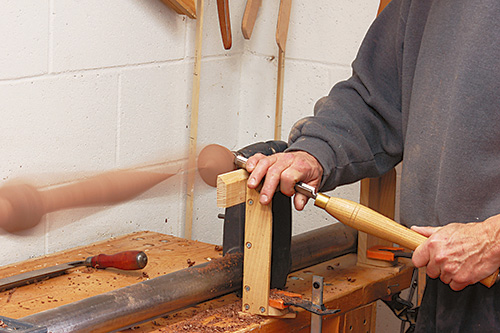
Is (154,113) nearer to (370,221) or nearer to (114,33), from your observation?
(114,33)

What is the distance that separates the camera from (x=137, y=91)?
74.4 inches

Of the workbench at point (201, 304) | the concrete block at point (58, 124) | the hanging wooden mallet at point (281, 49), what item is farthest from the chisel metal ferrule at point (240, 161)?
the hanging wooden mallet at point (281, 49)

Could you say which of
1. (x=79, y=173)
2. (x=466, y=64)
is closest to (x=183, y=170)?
(x=79, y=173)

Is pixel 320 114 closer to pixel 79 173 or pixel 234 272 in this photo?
pixel 234 272

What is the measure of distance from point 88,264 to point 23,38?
0.56 meters

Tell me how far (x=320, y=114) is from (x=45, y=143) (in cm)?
70

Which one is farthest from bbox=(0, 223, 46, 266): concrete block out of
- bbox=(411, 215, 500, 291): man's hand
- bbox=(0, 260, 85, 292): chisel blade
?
bbox=(411, 215, 500, 291): man's hand

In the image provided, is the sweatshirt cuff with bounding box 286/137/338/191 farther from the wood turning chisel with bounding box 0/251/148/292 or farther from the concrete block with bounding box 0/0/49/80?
the concrete block with bounding box 0/0/49/80

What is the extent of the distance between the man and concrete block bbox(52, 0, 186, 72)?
649 mm

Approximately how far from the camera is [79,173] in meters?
1.70

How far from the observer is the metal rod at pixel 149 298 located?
3.38ft

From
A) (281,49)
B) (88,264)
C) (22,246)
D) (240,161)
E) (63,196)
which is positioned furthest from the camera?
(281,49)

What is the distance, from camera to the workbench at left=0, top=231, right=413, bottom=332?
1226mm

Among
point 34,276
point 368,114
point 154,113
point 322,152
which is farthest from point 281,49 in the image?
point 34,276
